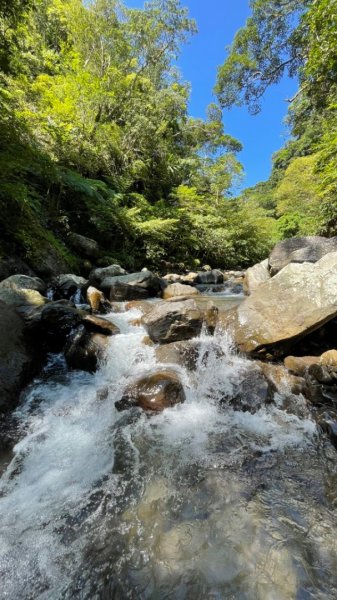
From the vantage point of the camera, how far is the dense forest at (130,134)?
298 inches

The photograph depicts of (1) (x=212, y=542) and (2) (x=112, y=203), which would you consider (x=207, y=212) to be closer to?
(2) (x=112, y=203)

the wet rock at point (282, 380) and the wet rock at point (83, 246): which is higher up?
the wet rock at point (83, 246)

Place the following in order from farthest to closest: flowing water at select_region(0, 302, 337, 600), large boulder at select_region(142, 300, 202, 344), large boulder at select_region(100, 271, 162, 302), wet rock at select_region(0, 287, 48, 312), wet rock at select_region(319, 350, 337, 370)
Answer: large boulder at select_region(100, 271, 162, 302), large boulder at select_region(142, 300, 202, 344), wet rock at select_region(0, 287, 48, 312), wet rock at select_region(319, 350, 337, 370), flowing water at select_region(0, 302, 337, 600)

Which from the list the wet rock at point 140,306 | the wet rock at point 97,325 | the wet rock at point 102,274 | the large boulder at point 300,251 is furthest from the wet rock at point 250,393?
the wet rock at point 102,274

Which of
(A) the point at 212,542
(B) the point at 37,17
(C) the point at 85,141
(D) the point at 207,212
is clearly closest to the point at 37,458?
(A) the point at 212,542

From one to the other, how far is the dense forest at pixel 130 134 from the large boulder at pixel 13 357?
295 cm

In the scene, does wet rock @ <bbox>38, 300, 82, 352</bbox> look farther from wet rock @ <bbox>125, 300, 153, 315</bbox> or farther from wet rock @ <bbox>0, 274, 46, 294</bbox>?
wet rock @ <bbox>125, 300, 153, 315</bbox>

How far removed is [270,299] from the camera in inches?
197

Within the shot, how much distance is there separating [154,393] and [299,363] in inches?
86.1

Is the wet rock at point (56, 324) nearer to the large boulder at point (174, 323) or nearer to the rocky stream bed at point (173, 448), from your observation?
the rocky stream bed at point (173, 448)

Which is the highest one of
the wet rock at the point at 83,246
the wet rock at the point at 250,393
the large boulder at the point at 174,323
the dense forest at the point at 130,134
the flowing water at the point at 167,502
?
the dense forest at the point at 130,134

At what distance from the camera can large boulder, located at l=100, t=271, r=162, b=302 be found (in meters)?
7.58

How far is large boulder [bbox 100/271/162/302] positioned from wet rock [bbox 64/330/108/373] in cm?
291

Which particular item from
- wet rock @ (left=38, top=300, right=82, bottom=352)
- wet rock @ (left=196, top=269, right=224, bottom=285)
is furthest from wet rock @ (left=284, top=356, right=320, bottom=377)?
wet rock @ (left=196, top=269, right=224, bottom=285)
